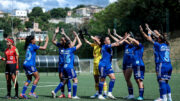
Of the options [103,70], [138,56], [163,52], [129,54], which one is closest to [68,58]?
[103,70]

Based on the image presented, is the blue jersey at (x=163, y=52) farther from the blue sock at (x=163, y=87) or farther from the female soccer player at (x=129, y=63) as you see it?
the female soccer player at (x=129, y=63)

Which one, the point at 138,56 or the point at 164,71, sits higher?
the point at 138,56

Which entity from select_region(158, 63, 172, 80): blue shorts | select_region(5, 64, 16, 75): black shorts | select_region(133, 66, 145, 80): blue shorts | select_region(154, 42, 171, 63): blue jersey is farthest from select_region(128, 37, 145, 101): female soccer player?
select_region(5, 64, 16, 75): black shorts

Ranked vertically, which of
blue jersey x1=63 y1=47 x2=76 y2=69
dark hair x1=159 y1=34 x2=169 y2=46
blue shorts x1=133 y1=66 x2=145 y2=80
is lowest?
blue shorts x1=133 y1=66 x2=145 y2=80

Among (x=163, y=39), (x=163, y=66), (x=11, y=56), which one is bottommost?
(x=163, y=66)

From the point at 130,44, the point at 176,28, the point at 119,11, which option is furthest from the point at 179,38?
the point at 130,44

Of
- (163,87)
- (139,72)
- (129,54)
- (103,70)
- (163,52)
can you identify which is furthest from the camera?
(129,54)

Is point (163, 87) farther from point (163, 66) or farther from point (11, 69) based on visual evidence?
point (11, 69)

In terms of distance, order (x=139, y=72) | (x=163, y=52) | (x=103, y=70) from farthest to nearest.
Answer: (x=103, y=70) → (x=139, y=72) → (x=163, y=52)

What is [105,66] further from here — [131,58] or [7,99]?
[7,99]

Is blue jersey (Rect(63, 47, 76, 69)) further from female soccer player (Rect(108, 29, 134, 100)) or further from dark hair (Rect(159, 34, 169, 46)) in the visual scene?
dark hair (Rect(159, 34, 169, 46))

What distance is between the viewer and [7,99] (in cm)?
1185

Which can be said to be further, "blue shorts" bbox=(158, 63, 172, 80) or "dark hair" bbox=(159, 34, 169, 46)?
"dark hair" bbox=(159, 34, 169, 46)

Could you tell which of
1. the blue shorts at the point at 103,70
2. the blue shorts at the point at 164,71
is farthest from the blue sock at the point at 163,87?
the blue shorts at the point at 103,70
